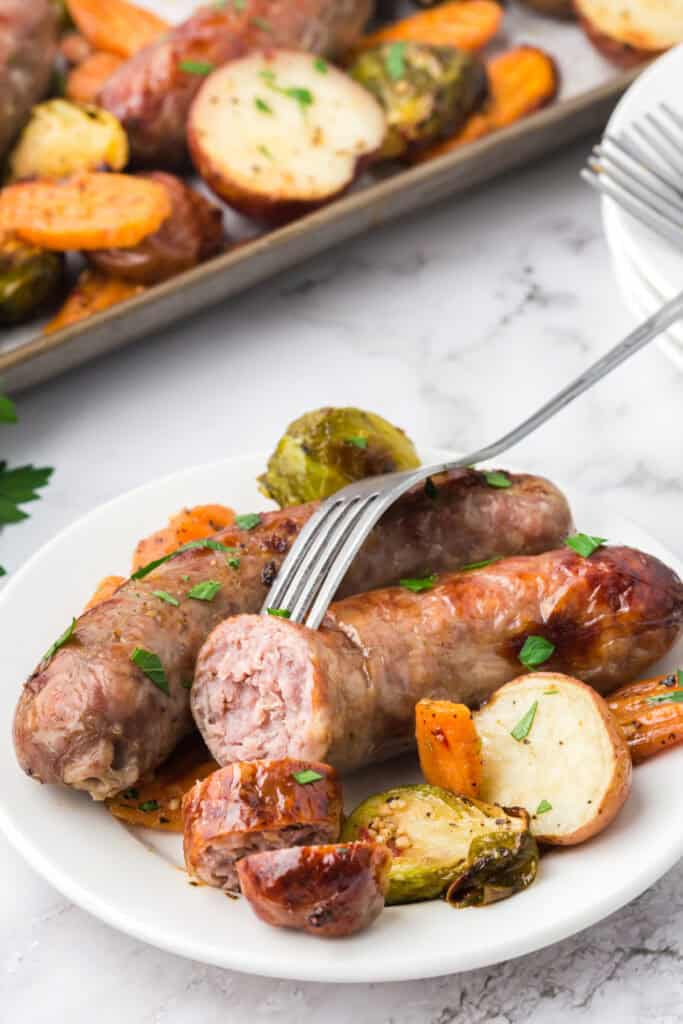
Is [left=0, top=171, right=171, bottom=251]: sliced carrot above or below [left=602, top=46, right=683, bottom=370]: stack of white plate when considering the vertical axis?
above

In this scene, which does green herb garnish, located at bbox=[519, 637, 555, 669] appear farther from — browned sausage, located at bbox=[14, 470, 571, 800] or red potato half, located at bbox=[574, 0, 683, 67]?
red potato half, located at bbox=[574, 0, 683, 67]

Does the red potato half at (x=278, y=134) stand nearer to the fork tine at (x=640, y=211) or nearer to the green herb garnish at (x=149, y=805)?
the fork tine at (x=640, y=211)

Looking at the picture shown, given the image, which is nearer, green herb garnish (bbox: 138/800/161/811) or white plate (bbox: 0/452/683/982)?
white plate (bbox: 0/452/683/982)

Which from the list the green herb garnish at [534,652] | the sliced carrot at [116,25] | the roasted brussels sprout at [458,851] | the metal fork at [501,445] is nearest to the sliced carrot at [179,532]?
the metal fork at [501,445]

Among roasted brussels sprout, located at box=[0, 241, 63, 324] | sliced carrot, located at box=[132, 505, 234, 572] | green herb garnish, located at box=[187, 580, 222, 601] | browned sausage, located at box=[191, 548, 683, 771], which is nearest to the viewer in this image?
browned sausage, located at box=[191, 548, 683, 771]

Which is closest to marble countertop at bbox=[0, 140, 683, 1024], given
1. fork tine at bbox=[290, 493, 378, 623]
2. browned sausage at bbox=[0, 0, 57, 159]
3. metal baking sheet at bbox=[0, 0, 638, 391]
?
metal baking sheet at bbox=[0, 0, 638, 391]

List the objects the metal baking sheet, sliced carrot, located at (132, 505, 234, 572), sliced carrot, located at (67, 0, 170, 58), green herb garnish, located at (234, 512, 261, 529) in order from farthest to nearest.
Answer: sliced carrot, located at (67, 0, 170, 58) < the metal baking sheet < sliced carrot, located at (132, 505, 234, 572) < green herb garnish, located at (234, 512, 261, 529)

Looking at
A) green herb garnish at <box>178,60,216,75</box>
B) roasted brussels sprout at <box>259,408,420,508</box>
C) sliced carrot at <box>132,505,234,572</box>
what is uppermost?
green herb garnish at <box>178,60,216,75</box>
